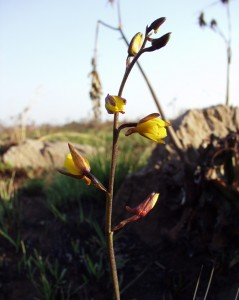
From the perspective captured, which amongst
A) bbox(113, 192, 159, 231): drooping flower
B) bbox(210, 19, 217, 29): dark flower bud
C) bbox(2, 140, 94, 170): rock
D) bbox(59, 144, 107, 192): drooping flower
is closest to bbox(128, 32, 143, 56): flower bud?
bbox(59, 144, 107, 192): drooping flower

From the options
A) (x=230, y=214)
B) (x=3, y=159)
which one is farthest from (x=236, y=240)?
(x=3, y=159)

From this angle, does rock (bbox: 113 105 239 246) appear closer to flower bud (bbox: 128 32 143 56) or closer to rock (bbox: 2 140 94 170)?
flower bud (bbox: 128 32 143 56)

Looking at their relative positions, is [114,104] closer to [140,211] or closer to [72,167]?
[72,167]

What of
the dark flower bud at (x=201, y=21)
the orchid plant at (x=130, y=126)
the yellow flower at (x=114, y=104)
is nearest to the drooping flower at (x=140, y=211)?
the orchid plant at (x=130, y=126)

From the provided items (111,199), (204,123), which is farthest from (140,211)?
(204,123)

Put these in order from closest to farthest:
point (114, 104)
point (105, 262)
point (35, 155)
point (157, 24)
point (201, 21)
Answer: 1. point (114, 104)
2. point (157, 24)
3. point (105, 262)
4. point (201, 21)
5. point (35, 155)

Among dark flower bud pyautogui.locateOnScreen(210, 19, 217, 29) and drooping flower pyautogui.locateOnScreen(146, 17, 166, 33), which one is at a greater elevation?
dark flower bud pyautogui.locateOnScreen(210, 19, 217, 29)
